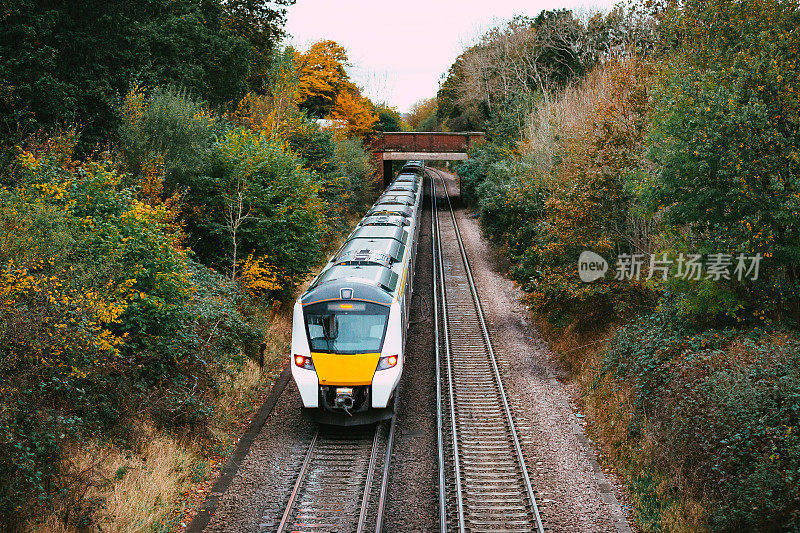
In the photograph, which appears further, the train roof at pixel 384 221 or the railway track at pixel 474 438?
the train roof at pixel 384 221

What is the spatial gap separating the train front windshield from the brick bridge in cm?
3377

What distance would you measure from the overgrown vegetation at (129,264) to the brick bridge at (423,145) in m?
19.3

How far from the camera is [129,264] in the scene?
35.7 feet

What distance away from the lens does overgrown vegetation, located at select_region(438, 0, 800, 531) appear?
27.7 feet

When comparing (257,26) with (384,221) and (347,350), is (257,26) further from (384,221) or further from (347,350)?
(347,350)

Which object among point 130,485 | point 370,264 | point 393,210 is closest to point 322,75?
point 393,210

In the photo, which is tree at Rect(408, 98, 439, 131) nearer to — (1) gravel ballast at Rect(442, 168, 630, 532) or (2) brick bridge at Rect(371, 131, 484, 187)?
(2) brick bridge at Rect(371, 131, 484, 187)

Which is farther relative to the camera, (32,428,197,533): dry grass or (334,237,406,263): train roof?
(334,237,406,263): train roof

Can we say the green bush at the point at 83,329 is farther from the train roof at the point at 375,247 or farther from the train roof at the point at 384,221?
the train roof at the point at 384,221

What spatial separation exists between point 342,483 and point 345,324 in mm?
2890

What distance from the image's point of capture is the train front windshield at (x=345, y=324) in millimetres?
11289

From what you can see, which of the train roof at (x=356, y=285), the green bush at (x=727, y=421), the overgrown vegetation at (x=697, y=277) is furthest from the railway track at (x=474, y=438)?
the train roof at (x=356, y=285)

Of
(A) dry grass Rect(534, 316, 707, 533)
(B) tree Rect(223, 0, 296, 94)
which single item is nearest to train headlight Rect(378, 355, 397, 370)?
(A) dry grass Rect(534, 316, 707, 533)

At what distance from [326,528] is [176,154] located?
12.1 meters
